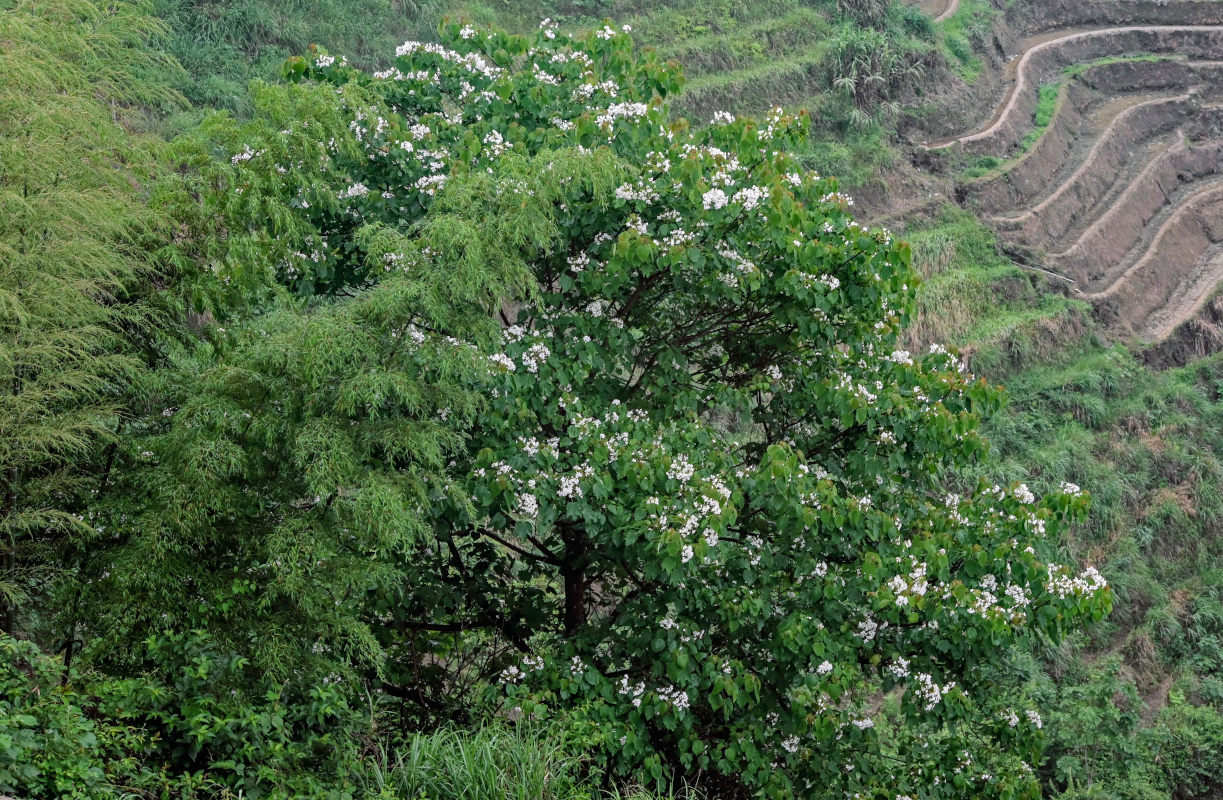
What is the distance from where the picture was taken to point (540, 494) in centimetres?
621

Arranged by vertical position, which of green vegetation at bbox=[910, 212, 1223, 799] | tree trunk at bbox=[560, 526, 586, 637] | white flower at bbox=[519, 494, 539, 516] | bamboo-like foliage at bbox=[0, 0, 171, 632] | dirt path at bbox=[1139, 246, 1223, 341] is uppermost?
bamboo-like foliage at bbox=[0, 0, 171, 632]

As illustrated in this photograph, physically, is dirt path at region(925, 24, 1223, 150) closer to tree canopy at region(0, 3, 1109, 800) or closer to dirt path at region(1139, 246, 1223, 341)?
dirt path at region(1139, 246, 1223, 341)

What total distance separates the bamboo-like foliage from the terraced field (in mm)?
18530

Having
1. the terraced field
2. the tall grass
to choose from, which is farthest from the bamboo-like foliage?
the terraced field

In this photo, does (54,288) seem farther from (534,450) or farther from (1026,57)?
(1026,57)

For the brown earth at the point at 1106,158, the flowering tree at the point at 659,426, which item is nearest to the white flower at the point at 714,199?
the flowering tree at the point at 659,426

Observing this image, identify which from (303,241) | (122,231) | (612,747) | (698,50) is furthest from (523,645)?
(698,50)

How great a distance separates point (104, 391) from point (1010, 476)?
13.7 meters

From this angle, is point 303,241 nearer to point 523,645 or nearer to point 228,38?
point 523,645

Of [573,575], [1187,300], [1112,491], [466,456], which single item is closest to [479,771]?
[466,456]

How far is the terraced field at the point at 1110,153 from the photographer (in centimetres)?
2212

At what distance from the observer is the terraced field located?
22125mm

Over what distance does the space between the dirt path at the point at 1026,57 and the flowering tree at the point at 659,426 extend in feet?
55.6

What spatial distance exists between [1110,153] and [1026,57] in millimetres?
3584
